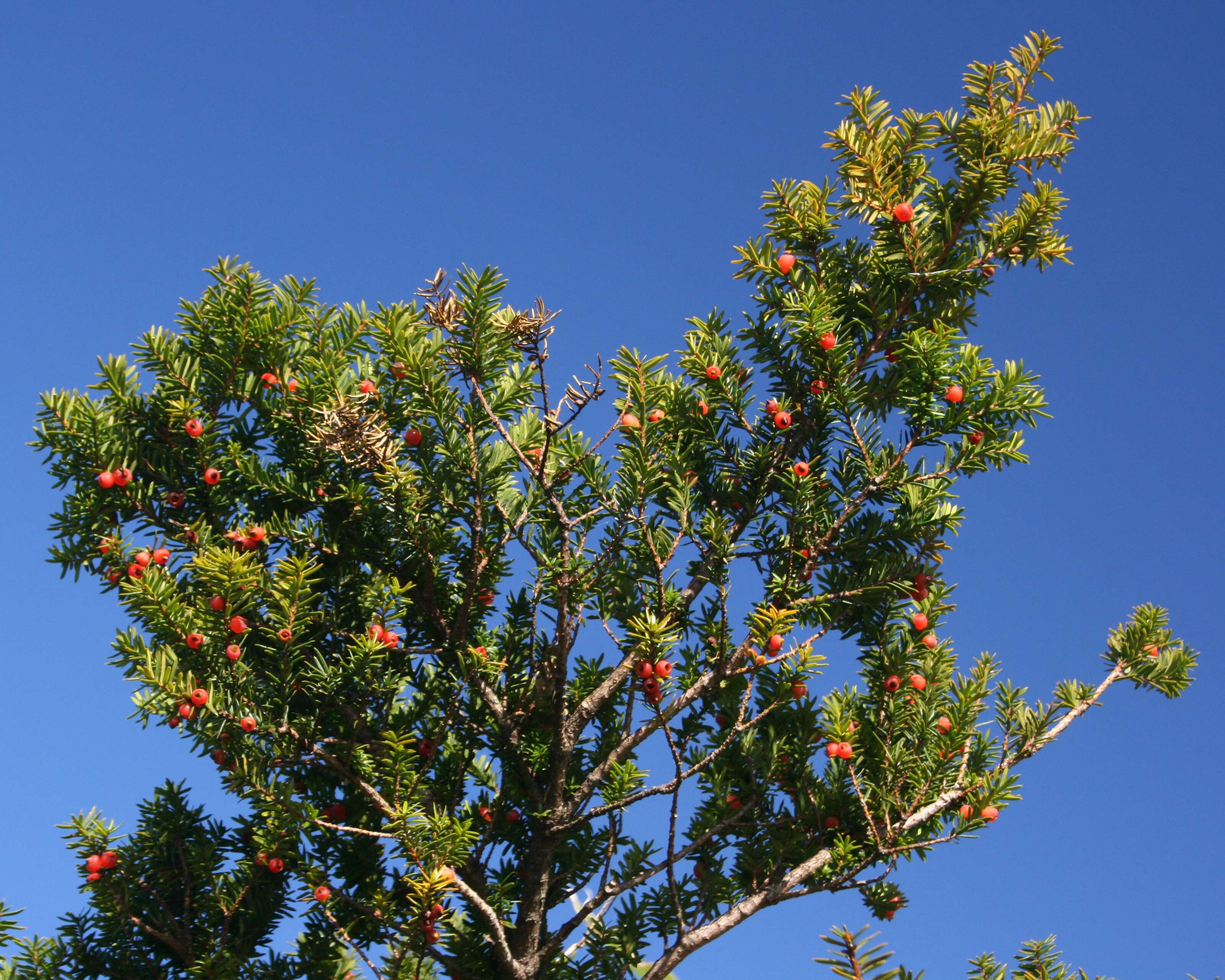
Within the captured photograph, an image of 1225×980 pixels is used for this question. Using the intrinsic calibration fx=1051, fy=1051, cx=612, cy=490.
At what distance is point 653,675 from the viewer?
165 inches

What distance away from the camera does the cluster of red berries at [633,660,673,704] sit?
418cm

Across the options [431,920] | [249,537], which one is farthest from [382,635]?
[431,920]

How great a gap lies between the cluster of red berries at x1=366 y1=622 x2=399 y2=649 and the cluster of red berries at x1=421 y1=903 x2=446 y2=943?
99 cm

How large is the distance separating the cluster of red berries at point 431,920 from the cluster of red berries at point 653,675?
1.12 metres

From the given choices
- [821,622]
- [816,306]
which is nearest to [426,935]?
[821,622]

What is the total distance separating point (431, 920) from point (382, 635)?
108 centimetres

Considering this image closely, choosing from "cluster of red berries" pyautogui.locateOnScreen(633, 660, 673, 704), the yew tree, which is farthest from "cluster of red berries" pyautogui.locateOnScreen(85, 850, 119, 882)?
"cluster of red berries" pyautogui.locateOnScreen(633, 660, 673, 704)

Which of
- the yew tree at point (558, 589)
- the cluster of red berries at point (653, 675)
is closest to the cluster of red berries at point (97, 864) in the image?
the yew tree at point (558, 589)

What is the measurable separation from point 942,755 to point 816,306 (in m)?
1.95

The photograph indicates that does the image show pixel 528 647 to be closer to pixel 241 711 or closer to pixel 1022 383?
pixel 241 711

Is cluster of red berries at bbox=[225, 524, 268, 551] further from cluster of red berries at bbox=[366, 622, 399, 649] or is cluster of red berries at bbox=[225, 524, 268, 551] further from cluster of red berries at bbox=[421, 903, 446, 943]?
cluster of red berries at bbox=[421, 903, 446, 943]

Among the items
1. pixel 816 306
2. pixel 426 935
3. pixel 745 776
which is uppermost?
pixel 816 306

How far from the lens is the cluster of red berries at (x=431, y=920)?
12.6 feet

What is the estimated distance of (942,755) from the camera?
14.4ft
